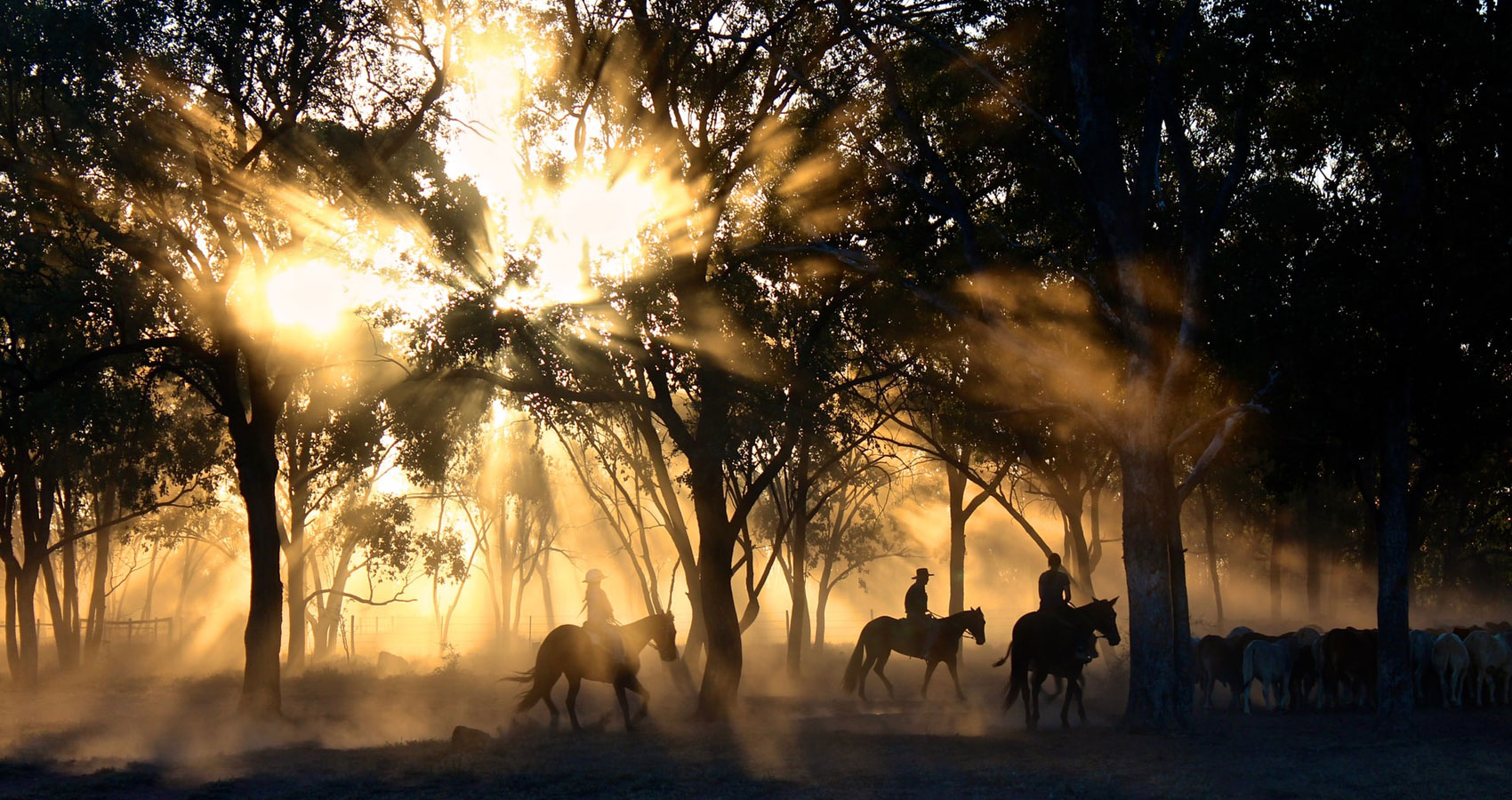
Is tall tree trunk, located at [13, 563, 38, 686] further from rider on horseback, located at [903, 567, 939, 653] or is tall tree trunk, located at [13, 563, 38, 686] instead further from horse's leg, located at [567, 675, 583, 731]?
rider on horseback, located at [903, 567, 939, 653]

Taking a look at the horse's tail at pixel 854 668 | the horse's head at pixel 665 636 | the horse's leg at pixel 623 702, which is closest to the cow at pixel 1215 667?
the horse's tail at pixel 854 668

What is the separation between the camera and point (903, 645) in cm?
2519

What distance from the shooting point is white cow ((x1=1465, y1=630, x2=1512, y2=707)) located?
22.8 m

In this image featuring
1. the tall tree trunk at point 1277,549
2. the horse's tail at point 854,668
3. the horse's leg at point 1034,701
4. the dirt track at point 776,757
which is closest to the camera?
the dirt track at point 776,757

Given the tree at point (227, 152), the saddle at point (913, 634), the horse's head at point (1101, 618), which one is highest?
the tree at point (227, 152)

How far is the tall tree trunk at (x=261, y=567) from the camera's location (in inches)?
820

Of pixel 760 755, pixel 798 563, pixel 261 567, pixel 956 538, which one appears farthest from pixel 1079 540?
pixel 261 567

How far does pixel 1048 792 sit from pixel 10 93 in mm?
20321

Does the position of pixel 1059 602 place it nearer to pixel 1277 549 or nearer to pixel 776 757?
pixel 776 757

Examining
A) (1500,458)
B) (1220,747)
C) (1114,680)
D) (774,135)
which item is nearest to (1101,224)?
(774,135)

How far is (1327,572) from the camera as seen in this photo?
54.4 meters

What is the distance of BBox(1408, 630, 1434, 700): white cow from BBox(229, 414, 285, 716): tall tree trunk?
70.7 ft

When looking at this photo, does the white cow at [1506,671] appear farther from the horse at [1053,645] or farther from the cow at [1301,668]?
the horse at [1053,645]

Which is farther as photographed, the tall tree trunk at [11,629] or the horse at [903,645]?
the tall tree trunk at [11,629]
